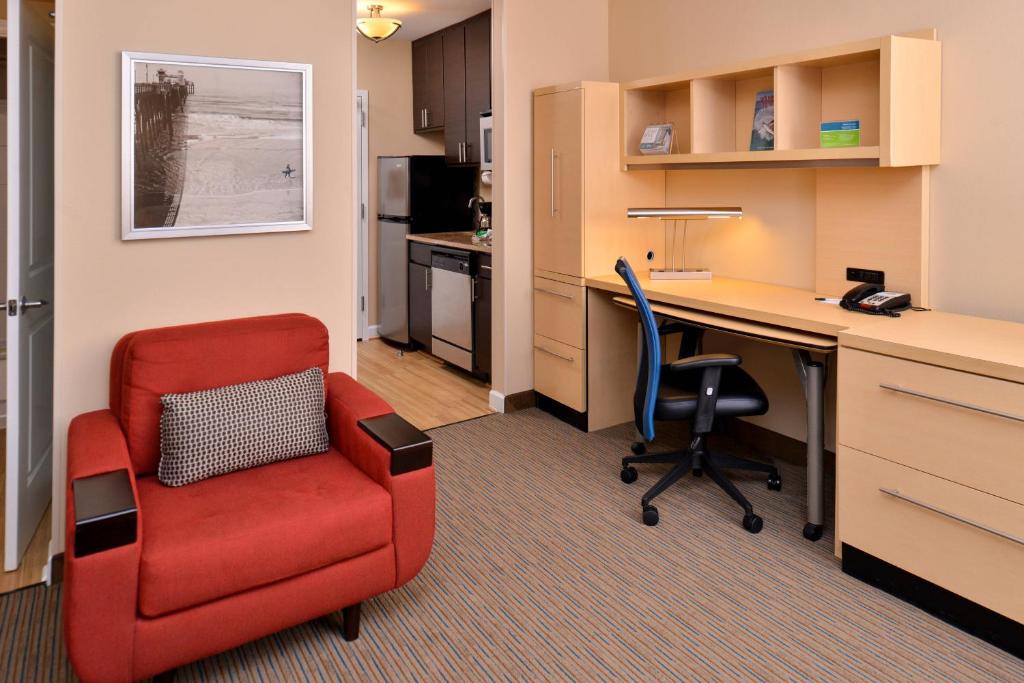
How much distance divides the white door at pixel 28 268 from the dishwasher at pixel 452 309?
2.51 m

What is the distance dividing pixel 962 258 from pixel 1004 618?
1284mm

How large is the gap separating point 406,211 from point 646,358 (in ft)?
10.7

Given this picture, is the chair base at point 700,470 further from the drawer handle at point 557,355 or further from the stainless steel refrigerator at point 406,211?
the stainless steel refrigerator at point 406,211

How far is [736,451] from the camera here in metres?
3.76

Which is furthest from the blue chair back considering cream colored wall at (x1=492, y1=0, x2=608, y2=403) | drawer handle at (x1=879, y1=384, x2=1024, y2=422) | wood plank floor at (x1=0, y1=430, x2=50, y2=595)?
wood plank floor at (x1=0, y1=430, x2=50, y2=595)

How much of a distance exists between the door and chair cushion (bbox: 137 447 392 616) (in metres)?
3.66

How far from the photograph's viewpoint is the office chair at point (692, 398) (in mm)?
2898

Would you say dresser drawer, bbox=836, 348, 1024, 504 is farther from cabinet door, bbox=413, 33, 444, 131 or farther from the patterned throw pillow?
cabinet door, bbox=413, 33, 444, 131

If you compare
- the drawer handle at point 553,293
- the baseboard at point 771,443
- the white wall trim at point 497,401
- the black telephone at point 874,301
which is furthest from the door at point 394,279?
the black telephone at point 874,301

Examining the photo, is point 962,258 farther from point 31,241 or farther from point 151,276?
point 31,241

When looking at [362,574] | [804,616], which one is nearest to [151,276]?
[362,574]

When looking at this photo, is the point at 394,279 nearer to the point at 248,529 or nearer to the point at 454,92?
the point at 454,92

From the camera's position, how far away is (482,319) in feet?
16.0

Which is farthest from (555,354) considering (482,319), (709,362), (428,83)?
(428,83)
